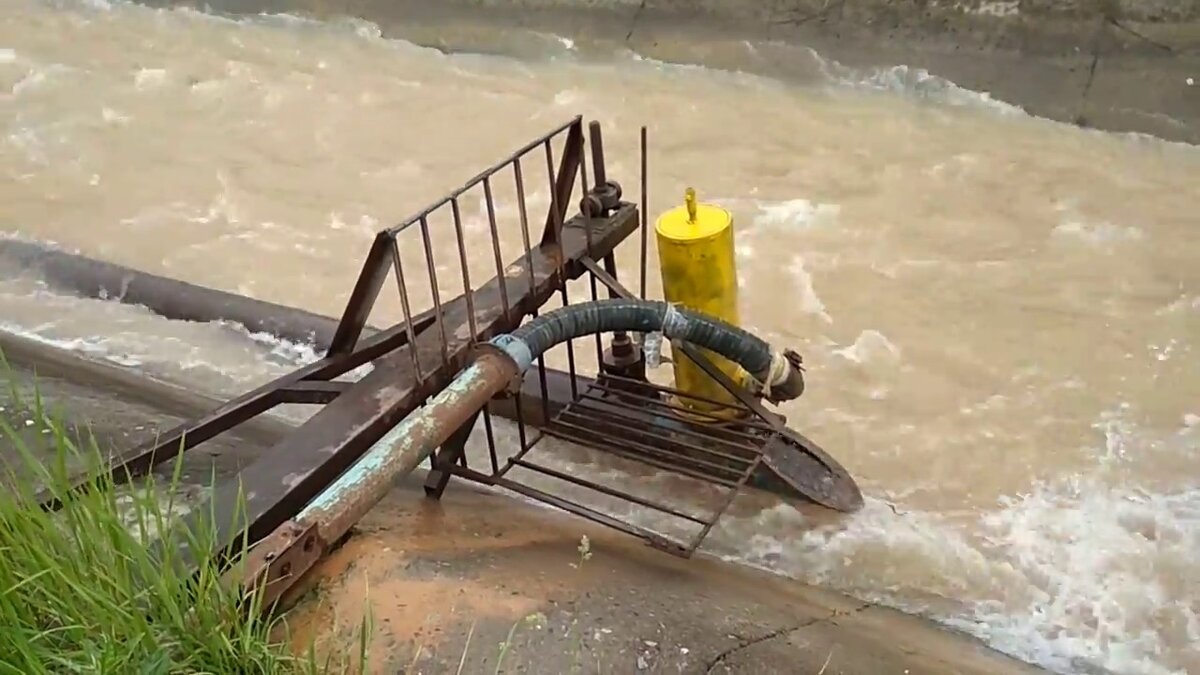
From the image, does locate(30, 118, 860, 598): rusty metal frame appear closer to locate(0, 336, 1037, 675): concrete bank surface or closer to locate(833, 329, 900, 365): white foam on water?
locate(0, 336, 1037, 675): concrete bank surface

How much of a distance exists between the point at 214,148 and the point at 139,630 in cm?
529

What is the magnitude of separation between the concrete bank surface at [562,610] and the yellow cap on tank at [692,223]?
0.82m

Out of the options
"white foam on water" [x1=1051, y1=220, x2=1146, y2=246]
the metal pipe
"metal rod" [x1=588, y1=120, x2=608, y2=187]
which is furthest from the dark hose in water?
"white foam on water" [x1=1051, y1=220, x2=1146, y2=246]

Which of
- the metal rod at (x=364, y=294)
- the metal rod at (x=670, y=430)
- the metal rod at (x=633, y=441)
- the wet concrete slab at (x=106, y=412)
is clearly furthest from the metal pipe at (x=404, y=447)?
the wet concrete slab at (x=106, y=412)

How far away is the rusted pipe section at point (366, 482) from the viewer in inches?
79.3

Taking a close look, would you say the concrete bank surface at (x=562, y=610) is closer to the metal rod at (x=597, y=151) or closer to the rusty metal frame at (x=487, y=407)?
the rusty metal frame at (x=487, y=407)

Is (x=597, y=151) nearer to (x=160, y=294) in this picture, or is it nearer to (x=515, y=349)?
(x=515, y=349)

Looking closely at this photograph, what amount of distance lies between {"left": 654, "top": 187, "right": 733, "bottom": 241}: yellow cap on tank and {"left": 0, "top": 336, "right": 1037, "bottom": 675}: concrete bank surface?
82 centimetres

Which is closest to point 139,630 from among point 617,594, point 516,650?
point 516,650

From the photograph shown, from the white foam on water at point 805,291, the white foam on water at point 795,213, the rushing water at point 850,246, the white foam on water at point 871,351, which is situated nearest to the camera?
the rushing water at point 850,246

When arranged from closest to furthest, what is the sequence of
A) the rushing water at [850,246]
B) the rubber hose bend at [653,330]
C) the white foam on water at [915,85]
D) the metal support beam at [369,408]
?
the metal support beam at [369,408]
the rubber hose bend at [653,330]
the rushing water at [850,246]
the white foam on water at [915,85]

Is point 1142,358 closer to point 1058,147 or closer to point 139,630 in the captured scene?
point 1058,147

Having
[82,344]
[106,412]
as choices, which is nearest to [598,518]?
[106,412]

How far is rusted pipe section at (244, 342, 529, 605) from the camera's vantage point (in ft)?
6.61
